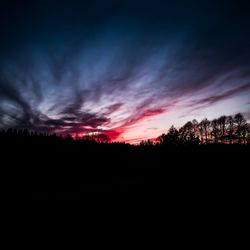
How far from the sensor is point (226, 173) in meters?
11.8

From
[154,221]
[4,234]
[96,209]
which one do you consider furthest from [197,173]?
[4,234]

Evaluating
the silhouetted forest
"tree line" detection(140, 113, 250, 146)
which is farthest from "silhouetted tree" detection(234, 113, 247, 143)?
the silhouetted forest

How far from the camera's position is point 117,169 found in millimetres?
14523

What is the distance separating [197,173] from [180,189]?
3.86 meters

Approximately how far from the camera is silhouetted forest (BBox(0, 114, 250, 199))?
9312mm

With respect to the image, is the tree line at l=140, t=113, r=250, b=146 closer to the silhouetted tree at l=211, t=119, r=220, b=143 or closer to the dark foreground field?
the silhouetted tree at l=211, t=119, r=220, b=143

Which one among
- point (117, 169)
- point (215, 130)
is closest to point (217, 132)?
point (215, 130)

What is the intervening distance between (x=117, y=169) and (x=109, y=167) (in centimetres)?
77

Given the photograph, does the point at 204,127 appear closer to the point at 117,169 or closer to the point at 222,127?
the point at 222,127

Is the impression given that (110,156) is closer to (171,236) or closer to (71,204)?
(71,204)

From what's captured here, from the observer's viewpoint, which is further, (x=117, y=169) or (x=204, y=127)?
(x=204, y=127)

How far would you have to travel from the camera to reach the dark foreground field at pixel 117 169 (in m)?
9.12

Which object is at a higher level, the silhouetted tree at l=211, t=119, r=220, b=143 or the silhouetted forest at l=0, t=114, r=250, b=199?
the silhouetted tree at l=211, t=119, r=220, b=143

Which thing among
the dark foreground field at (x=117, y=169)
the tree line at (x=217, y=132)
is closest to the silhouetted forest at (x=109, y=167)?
the dark foreground field at (x=117, y=169)
